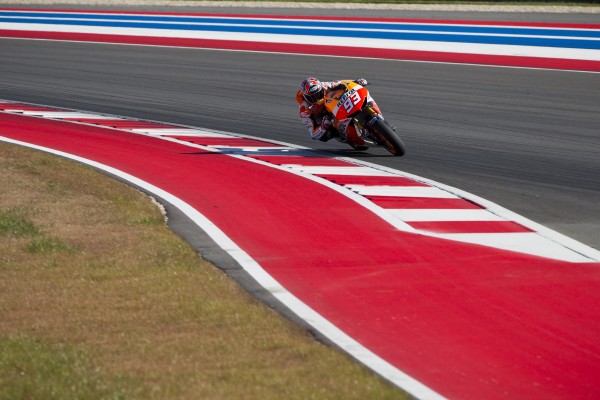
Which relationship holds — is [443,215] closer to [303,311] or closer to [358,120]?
[358,120]

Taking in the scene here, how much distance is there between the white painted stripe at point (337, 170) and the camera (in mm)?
12852

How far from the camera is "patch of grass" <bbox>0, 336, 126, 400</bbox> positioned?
5.52 meters

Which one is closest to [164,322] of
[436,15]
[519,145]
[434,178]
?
[434,178]

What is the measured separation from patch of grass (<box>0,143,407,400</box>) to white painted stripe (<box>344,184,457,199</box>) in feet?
8.81

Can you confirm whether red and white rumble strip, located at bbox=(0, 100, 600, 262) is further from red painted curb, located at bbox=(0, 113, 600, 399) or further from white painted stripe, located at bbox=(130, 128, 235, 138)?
red painted curb, located at bbox=(0, 113, 600, 399)

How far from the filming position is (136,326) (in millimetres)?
6773

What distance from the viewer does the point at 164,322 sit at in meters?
6.87

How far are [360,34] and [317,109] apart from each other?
14.6m

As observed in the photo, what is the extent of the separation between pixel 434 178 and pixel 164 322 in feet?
20.7

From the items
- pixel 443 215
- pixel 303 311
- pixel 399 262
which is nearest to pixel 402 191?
pixel 443 215

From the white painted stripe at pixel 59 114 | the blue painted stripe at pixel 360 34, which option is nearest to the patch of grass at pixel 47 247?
the white painted stripe at pixel 59 114

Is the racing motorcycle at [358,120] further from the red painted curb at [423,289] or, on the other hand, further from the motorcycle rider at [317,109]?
the red painted curb at [423,289]

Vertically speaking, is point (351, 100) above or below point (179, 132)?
above

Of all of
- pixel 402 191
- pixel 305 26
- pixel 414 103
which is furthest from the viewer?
A: pixel 305 26
